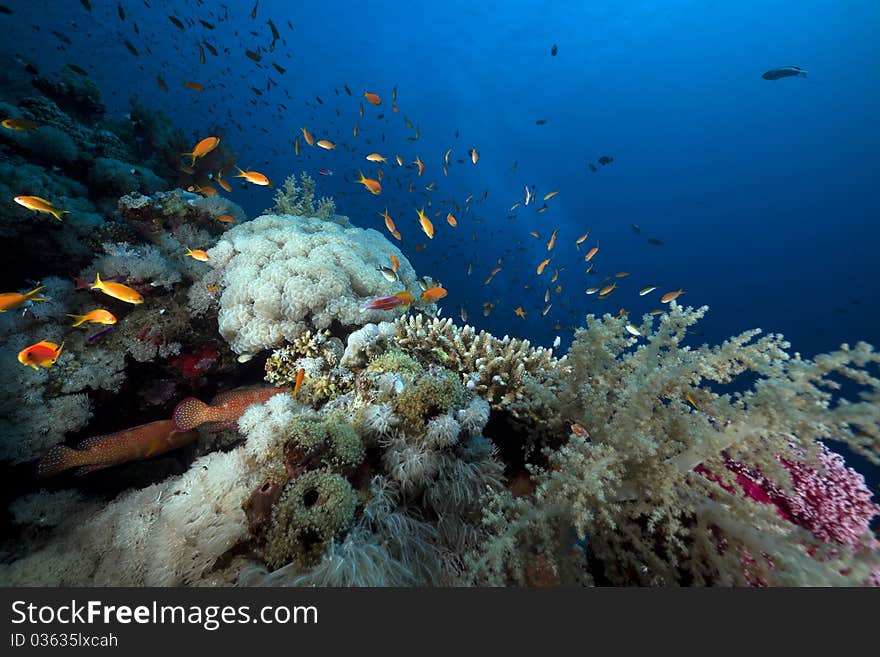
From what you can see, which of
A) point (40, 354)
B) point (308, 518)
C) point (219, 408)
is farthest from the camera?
point (219, 408)

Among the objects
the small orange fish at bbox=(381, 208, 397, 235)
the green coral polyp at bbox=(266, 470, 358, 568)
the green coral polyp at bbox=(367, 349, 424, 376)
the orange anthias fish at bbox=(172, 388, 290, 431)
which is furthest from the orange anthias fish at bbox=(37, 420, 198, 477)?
the small orange fish at bbox=(381, 208, 397, 235)

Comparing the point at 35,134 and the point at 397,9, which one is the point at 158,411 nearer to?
the point at 35,134

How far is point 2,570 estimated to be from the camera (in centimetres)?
291

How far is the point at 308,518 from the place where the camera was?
7.17 ft

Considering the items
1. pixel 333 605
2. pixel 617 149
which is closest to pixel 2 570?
pixel 333 605

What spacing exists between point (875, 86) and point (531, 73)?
56.1m

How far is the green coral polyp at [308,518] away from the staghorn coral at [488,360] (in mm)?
1901

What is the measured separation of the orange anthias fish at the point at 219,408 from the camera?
4056 millimetres

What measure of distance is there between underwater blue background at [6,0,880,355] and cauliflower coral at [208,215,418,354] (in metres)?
37.4

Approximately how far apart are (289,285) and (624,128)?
84.0 metres

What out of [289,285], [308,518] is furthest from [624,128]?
[308,518]

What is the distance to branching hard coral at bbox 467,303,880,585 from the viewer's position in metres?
2.15

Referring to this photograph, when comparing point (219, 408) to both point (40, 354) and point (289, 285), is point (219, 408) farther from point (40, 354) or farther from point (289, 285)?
point (289, 285)

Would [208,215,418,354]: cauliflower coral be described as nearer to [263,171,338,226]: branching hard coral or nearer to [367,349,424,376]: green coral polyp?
[367,349,424,376]: green coral polyp
